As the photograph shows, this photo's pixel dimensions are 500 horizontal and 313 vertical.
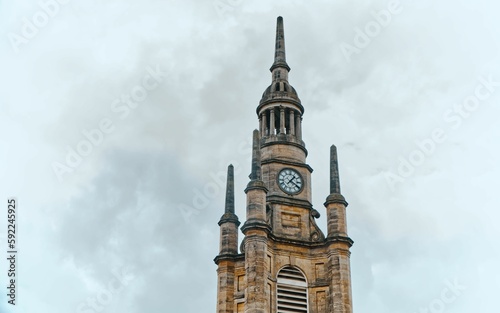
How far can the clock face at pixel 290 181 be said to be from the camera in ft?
191

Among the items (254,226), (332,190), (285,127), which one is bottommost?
(254,226)

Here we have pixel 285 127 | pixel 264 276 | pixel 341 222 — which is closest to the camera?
pixel 264 276

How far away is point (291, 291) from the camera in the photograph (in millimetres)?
53438

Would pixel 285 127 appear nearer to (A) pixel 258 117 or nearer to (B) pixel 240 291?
(A) pixel 258 117

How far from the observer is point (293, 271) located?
5438 centimetres

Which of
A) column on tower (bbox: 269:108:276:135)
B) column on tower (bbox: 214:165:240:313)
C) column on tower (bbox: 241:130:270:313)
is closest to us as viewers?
column on tower (bbox: 241:130:270:313)

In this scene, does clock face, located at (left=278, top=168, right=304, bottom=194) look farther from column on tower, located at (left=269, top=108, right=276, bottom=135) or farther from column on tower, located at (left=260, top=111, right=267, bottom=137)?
column on tower, located at (left=260, top=111, right=267, bottom=137)

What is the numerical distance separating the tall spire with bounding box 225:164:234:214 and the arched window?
6.93 meters

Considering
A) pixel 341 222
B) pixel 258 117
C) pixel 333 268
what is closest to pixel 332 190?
pixel 341 222

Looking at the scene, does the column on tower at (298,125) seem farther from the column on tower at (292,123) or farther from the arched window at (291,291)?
the arched window at (291,291)

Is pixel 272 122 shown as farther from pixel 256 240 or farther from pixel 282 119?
pixel 256 240

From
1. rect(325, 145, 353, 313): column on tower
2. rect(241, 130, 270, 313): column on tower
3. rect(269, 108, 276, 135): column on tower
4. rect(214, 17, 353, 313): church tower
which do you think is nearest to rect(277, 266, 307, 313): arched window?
rect(214, 17, 353, 313): church tower

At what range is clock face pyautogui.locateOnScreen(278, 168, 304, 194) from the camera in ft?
191

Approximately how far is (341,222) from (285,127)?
1052 cm
